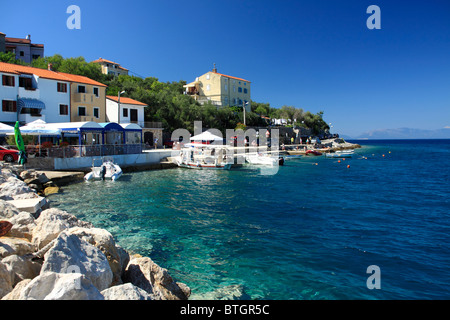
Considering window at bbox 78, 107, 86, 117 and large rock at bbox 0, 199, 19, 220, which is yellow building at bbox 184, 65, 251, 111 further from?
large rock at bbox 0, 199, 19, 220

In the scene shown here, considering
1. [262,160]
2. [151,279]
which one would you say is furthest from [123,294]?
[262,160]

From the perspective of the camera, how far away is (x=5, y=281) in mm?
4168

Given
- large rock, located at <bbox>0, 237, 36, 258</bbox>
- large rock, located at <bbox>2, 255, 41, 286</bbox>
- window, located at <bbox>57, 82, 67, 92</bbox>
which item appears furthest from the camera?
window, located at <bbox>57, 82, 67, 92</bbox>

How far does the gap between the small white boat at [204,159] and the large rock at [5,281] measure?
27.0 metres

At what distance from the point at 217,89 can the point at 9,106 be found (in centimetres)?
4769

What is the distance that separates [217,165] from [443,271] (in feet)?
79.3

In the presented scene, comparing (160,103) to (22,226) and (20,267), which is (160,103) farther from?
(20,267)

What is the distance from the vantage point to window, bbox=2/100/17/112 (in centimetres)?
2933

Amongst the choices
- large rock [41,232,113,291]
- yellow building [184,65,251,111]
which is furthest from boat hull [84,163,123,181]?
yellow building [184,65,251,111]

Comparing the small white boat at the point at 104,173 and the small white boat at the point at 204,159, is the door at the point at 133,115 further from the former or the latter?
the small white boat at the point at 104,173

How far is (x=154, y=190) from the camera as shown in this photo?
19.5 m

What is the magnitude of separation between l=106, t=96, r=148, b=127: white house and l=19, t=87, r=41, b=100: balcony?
9517 mm
